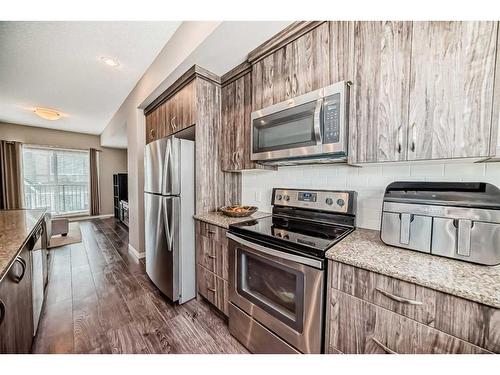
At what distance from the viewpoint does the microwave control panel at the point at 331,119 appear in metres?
1.16

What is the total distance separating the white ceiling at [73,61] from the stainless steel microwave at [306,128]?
53.9 inches

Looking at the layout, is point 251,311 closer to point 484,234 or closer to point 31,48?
point 484,234

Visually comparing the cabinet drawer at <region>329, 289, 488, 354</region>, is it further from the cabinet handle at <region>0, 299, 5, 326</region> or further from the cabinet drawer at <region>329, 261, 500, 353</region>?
the cabinet handle at <region>0, 299, 5, 326</region>

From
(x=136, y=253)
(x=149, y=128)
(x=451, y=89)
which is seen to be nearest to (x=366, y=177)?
(x=451, y=89)

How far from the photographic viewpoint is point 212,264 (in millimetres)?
1724

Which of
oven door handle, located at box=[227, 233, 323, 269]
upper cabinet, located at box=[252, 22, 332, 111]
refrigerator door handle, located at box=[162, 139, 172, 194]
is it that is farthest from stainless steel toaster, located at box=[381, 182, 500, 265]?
refrigerator door handle, located at box=[162, 139, 172, 194]

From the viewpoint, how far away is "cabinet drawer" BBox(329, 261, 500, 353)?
0.65 meters

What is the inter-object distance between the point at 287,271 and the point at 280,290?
16 cm

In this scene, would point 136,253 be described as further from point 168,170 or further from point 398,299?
point 398,299

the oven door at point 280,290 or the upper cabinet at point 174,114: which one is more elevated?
the upper cabinet at point 174,114

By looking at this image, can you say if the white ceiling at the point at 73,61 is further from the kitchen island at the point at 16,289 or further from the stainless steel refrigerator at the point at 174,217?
the kitchen island at the point at 16,289

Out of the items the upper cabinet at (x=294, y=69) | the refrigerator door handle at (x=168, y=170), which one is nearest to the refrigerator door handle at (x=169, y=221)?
the refrigerator door handle at (x=168, y=170)

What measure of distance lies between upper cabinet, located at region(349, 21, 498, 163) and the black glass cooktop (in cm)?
51
